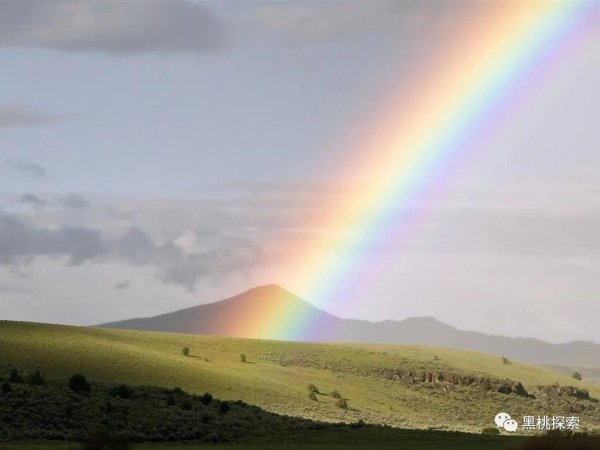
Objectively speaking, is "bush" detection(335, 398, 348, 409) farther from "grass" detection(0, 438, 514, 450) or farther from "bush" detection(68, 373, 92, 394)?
"grass" detection(0, 438, 514, 450)

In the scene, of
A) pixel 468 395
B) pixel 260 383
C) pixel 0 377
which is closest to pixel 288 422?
pixel 0 377

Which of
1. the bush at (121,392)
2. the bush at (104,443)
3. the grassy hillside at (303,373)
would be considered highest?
the grassy hillside at (303,373)

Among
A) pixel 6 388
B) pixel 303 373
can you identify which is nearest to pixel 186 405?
pixel 6 388

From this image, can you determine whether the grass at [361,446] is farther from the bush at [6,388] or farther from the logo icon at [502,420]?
the logo icon at [502,420]

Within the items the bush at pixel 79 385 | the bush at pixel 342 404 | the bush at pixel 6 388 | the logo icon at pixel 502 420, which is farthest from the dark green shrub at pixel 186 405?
the logo icon at pixel 502 420

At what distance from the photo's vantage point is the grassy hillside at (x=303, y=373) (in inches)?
4107

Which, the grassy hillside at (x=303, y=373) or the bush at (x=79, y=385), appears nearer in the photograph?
the bush at (x=79, y=385)

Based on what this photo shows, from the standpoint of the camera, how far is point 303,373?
134m

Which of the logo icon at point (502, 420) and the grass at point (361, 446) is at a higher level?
the logo icon at point (502, 420)

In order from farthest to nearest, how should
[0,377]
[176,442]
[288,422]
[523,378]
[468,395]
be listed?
[523,378]
[468,395]
[0,377]
[288,422]
[176,442]

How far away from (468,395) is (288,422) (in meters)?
67.8

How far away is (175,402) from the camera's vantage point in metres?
77.2

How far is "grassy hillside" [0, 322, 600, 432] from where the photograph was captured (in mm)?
104312

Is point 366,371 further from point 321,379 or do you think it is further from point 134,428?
point 134,428
